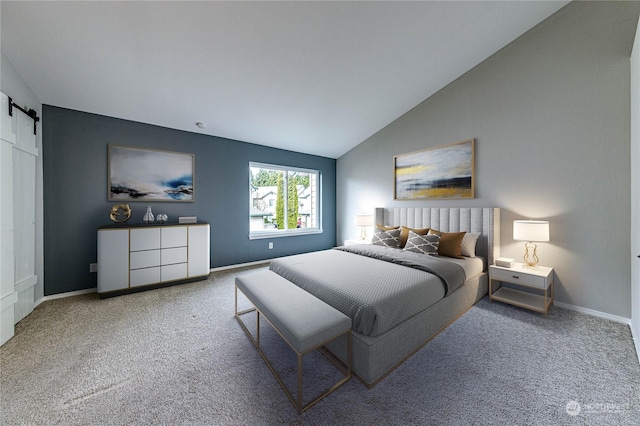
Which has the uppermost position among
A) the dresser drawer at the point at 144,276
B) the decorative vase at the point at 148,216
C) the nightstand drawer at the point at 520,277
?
the decorative vase at the point at 148,216

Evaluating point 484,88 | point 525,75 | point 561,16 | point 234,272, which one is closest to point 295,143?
point 234,272

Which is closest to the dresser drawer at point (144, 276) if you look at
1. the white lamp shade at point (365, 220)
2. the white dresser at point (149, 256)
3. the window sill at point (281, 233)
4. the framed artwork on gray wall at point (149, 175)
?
the white dresser at point (149, 256)

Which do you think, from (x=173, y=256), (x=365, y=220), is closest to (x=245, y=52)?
(x=173, y=256)

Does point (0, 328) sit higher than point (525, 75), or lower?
lower

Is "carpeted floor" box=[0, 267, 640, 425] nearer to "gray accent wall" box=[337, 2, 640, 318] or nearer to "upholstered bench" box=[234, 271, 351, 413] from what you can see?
"upholstered bench" box=[234, 271, 351, 413]

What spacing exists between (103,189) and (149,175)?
58cm

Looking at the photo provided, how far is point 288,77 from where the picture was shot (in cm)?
290

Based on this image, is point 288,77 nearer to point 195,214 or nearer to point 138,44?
point 138,44

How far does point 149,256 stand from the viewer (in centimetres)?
324

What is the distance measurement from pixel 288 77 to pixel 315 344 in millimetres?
2950

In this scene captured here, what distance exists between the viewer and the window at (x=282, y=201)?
4742 mm

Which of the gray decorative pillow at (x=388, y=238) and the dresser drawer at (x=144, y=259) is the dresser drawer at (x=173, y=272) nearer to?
the dresser drawer at (x=144, y=259)

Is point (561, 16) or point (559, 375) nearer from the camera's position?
point (559, 375)

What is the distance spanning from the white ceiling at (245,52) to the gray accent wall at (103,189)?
0.82ft
